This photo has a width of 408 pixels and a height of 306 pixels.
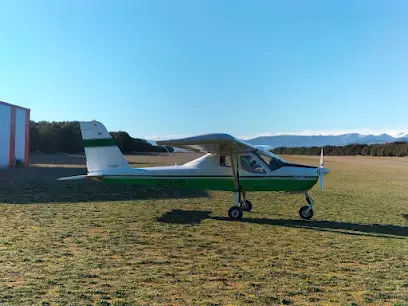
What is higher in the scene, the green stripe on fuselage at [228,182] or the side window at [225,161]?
the side window at [225,161]

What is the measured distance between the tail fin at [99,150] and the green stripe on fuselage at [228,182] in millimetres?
421

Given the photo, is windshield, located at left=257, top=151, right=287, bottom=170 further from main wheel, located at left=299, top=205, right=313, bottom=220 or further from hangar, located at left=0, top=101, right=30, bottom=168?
hangar, located at left=0, top=101, right=30, bottom=168

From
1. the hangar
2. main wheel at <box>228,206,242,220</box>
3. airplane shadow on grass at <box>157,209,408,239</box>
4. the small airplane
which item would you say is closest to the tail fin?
the small airplane

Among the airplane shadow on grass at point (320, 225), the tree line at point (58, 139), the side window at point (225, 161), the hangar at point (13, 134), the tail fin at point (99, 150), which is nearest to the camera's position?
the airplane shadow on grass at point (320, 225)

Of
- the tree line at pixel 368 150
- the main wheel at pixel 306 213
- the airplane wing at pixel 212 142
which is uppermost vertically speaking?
the tree line at pixel 368 150

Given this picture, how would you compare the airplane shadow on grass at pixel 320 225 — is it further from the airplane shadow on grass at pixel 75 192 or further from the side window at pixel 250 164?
the airplane shadow on grass at pixel 75 192

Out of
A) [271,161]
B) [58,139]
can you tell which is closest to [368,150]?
[58,139]

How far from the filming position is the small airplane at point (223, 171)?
1061 cm

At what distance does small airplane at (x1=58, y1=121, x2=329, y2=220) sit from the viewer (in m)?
10.6

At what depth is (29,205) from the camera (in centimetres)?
1197

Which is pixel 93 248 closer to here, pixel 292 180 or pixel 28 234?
pixel 28 234

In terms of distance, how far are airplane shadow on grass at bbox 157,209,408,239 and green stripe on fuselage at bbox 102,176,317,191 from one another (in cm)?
84

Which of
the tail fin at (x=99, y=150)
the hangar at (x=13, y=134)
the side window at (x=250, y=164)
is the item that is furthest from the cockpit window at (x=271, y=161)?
the hangar at (x=13, y=134)

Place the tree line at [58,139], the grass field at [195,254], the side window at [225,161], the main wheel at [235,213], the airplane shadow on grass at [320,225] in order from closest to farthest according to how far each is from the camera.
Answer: the grass field at [195,254] → the airplane shadow on grass at [320,225] → the main wheel at [235,213] → the side window at [225,161] → the tree line at [58,139]
